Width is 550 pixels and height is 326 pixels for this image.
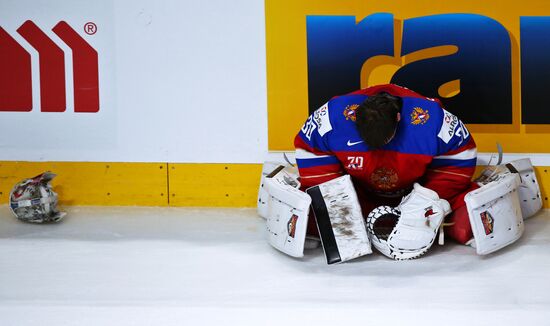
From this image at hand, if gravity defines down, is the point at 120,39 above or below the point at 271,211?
above

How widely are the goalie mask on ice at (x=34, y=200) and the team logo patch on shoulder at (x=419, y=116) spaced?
1.97 meters

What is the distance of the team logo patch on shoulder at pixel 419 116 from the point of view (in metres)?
4.20

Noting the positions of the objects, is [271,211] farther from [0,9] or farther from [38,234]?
[0,9]

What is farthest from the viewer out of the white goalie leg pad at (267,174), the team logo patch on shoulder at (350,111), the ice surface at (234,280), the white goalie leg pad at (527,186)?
the white goalie leg pad at (527,186)

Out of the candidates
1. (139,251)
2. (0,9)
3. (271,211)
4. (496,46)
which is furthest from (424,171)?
(0,9)

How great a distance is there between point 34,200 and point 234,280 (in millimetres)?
1442

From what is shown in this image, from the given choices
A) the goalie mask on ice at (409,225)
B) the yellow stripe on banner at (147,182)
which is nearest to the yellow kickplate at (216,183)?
the yellow stripe on banner at (147,182)

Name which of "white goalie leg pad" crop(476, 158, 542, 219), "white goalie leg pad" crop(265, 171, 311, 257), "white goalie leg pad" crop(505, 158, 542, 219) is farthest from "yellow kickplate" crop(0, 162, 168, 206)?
"white goalie leg pad" crop(505, 158, 542, 219)

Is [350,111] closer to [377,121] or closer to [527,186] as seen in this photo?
[377,121]

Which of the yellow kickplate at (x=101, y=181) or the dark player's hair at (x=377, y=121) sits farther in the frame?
the yellow kickplate at (x=101, y=181)

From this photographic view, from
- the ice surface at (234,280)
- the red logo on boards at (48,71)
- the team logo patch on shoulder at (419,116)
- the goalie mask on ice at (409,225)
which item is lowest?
the ice surface at (234,280)

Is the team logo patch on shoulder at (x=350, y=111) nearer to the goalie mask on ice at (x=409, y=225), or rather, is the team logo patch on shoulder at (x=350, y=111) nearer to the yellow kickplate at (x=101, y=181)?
the goalie mask on ice at (x=409, y=225)

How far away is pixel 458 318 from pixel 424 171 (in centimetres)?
98

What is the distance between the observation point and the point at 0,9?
5281 mm
